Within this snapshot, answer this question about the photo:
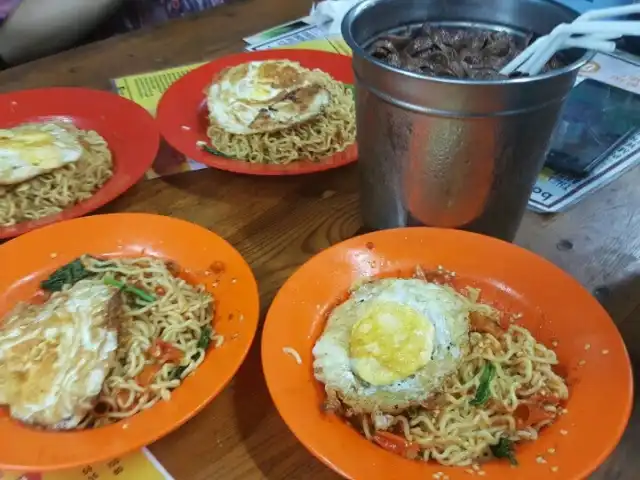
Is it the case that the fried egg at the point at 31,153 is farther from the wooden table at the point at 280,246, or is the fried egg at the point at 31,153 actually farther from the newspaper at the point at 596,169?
the newspaper at the point at 596,169

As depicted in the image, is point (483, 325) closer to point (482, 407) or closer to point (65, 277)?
point (482, 407)

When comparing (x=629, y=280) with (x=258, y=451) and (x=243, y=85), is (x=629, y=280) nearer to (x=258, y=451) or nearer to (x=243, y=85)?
(x=258, y=451)

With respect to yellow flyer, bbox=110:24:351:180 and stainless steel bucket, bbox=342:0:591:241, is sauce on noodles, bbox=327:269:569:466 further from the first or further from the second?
yellow flyer, bbox=110:24:351:180

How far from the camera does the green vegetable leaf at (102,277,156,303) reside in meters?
1.20

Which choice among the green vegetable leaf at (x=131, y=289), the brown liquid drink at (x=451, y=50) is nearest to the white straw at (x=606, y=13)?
the brown liquid drink at (x=451, y=50)

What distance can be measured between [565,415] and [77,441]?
2.41 ft

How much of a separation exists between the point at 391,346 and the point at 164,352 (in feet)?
1.35

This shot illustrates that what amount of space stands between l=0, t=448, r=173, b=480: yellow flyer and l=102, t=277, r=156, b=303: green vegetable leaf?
336 mm

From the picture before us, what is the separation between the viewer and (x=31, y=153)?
4.91ft

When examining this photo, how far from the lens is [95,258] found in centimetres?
128

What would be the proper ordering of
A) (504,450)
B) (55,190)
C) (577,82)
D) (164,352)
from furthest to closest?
(577,82) < (55,190) < (164,352) < (504,450)

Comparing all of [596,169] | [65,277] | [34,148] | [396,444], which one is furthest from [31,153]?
[596,169]

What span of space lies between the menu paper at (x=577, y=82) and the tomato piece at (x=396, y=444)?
0.75 metres

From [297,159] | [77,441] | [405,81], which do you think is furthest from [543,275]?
[77,441]
